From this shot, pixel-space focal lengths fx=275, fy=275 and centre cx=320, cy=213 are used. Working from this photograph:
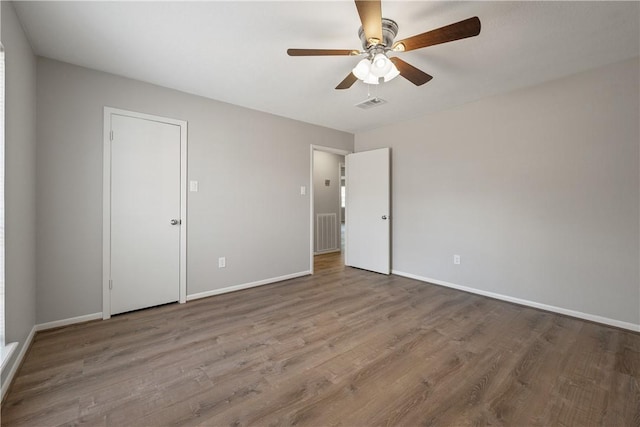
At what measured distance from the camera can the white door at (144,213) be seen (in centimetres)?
269

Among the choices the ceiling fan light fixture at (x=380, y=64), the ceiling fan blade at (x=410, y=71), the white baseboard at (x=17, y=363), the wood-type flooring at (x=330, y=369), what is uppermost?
the ceiling fan blade at (x=410, y=71)

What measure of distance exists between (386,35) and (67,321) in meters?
3.57

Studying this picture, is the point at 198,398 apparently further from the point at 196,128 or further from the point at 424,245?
the point at 424,245

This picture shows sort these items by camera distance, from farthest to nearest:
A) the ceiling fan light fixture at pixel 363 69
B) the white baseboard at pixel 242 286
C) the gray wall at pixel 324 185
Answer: the gray wall at pixel 324 185
the white baseboard at pixel 242 286
the ceiling fan light fixture at pixel 363 69

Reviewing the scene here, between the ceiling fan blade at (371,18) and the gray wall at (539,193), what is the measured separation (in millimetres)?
2249

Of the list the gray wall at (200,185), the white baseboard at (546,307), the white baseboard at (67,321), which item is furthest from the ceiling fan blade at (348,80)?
the white baseboard at (67,321)

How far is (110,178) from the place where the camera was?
264 centimetres

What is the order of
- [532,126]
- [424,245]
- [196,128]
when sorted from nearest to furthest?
[532,126] < [196,128] < [424,245]

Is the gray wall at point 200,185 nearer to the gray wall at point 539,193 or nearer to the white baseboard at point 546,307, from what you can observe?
the gray wall at point 539,193

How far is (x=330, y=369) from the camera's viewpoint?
1.87m

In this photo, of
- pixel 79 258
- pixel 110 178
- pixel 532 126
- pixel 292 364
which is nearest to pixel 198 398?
pixel 292 364

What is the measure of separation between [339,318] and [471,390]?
126cm

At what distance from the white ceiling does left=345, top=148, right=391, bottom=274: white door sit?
137 cm

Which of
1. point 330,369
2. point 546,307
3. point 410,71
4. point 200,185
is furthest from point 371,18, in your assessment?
point 546,307
